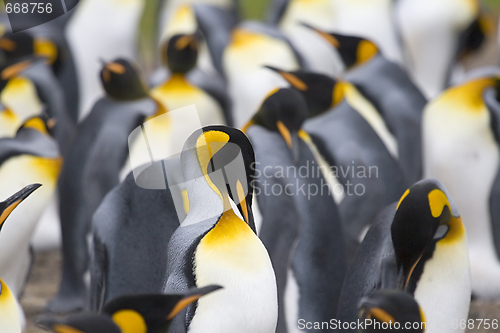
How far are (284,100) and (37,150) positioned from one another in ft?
3.36

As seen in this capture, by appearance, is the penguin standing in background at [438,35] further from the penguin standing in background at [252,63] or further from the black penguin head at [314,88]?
the black penguin head at [314,88]

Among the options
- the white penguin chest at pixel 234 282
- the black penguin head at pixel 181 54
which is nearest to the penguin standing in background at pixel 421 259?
the white penguin chest at pixel 234 282

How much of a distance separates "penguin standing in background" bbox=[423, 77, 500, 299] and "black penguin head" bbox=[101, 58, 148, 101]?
1.34 m

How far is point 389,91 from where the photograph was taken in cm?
343

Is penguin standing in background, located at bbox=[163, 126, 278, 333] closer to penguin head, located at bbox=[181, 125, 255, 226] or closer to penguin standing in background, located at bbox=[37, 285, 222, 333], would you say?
penguin head, located at bbox=[181, 125, 255, 226]

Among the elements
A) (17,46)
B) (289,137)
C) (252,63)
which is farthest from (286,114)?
(17,46)

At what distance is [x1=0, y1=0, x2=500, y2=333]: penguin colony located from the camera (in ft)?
5.41

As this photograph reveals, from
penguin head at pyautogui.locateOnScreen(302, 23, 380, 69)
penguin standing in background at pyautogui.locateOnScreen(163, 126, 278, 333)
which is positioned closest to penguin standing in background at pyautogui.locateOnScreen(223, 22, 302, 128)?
penguin head at pyautogui.locateOnScreen(302, 23, 380, 69)

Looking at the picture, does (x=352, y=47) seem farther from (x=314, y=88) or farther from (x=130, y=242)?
(x=130, y=242)

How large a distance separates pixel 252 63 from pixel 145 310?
9.07ft

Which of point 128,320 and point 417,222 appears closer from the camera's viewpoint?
point 128,320

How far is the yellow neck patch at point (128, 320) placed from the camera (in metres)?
1.34

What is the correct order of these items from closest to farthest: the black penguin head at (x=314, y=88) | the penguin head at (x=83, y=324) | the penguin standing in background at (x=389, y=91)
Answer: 1. the penguin head at (x=83, y=324)
2. the black penguin head at (x=314, y=88)
3. the penguin standing in background at (x=389, y=91)

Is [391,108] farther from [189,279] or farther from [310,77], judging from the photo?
[189,279]
